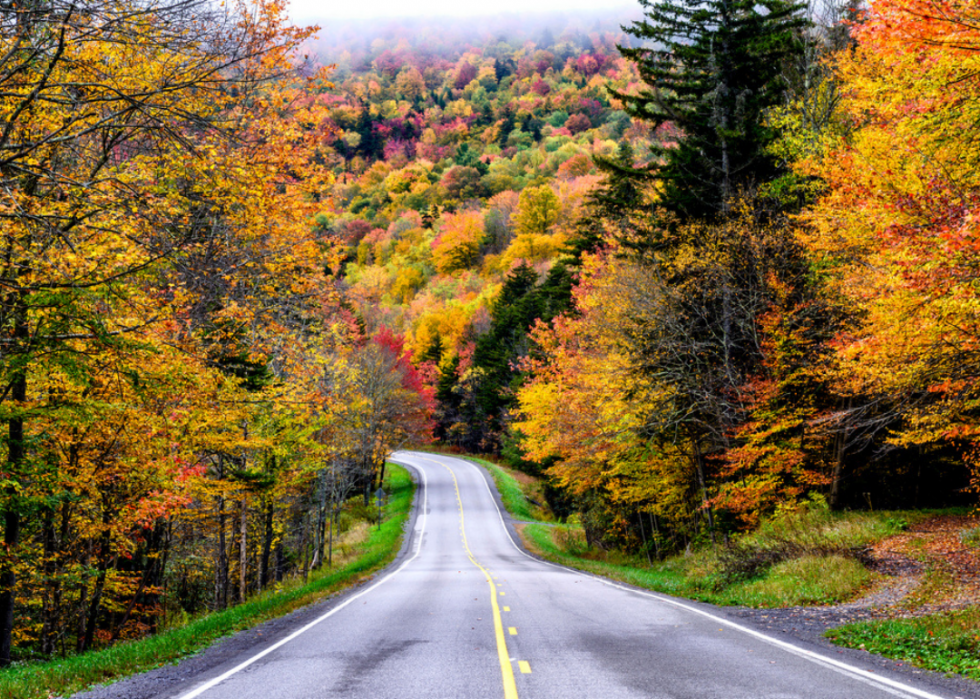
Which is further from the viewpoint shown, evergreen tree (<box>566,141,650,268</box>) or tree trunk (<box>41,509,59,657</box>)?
evergreen tree (<box>566,141,650,268</box>)

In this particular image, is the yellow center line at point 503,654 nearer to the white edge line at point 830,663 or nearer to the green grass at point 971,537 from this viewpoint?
the white edge line at point 830,663

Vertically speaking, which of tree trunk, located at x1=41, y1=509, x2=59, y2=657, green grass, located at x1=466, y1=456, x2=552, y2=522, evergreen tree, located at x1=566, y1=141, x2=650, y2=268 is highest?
evergreen tree, located at x1=566, y1=141, x2=650, y2=268

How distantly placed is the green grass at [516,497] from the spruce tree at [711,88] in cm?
2859

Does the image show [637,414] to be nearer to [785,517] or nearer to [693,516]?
[785,517]

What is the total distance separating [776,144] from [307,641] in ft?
60.6

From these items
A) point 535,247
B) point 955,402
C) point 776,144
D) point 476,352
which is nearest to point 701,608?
point 955,402

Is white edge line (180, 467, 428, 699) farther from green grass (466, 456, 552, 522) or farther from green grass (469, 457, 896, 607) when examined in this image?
green grass (466, 456, 552, 522)

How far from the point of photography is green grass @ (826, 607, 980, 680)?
756 centimetres

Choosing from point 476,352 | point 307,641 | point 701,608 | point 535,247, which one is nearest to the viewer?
point 307,641

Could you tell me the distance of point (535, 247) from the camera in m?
78.5

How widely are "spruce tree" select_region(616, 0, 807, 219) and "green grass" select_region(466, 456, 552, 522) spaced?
93.8 ft

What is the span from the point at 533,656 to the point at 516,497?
42.2 meters

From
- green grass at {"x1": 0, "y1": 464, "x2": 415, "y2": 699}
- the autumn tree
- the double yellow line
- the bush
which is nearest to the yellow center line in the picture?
the double yellow line

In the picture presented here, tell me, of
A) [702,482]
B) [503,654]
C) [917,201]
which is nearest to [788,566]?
[702,482]
